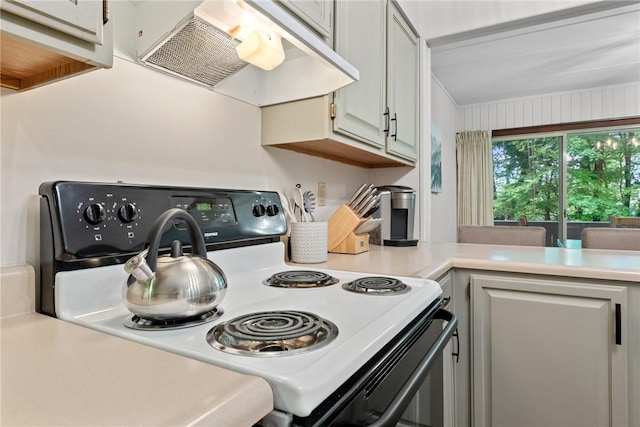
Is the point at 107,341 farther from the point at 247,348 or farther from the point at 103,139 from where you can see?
the point at 103,139

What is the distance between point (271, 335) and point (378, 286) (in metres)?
0.42

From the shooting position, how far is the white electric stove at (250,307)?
18.3 inches

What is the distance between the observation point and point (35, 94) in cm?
77

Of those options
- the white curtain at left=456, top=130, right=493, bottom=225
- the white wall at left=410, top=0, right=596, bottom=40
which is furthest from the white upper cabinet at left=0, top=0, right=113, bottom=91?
the white curtain at left=456, top=130, right=493, bottom=225

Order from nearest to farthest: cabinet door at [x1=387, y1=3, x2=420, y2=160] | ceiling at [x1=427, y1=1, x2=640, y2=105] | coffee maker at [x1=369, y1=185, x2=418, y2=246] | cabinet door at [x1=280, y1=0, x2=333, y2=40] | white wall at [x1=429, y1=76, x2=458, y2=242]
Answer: cabinet door at [x1=280, y1=0, x2=333, y2=40] < cabinet door at [x1=387, y1=3, x2=420, y2=160] < coffee maker at [x1=369, y1=185, x2=418, y2=246] < ceiling at [x1=427, y1=1, x2=640, y2=105] < white wall at [x1=429, y1=76, x2=458, y2=242]

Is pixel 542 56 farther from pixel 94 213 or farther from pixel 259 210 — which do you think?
pixel 94 213

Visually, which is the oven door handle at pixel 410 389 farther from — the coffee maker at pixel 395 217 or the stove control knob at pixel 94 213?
the coffee maker at pixel 395 217

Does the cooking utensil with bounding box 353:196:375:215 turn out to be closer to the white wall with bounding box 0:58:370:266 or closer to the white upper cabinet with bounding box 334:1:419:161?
the white upper cabinet with bounding box 334:1:419:161

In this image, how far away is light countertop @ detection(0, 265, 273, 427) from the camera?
34 cm

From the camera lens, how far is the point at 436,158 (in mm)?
3496

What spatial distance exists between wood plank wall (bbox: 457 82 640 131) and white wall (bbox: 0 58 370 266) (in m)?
3.92

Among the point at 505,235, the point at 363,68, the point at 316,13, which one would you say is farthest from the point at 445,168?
the point at 316,13

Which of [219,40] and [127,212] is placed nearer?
[127,212]

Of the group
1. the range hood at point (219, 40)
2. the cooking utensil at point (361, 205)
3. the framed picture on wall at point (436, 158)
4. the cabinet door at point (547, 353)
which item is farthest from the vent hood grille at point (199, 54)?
the framed picture on wall at point (436, 158)
